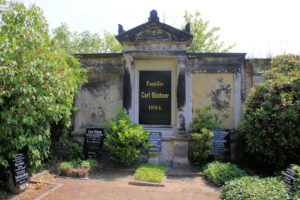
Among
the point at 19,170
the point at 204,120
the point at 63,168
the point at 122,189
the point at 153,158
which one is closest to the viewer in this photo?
the point at 19,170

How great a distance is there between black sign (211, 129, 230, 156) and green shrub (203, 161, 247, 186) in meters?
1.01

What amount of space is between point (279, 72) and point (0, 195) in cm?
802

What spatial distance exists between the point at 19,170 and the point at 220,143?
18.8 ft

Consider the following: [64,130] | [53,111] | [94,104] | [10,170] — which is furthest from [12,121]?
[94,104]

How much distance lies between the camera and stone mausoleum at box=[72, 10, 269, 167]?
7312 millimetres

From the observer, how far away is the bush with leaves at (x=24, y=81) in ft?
12.2

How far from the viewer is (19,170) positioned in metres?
4.64

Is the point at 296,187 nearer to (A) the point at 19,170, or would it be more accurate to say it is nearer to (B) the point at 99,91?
(A) the point at 19,170

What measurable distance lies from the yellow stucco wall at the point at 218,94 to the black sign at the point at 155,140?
67.6 inches

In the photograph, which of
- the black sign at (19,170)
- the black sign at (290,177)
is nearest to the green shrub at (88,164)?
the black sign at (19,170)

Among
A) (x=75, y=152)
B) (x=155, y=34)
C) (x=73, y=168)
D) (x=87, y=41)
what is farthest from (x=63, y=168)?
(x=87, y=41)

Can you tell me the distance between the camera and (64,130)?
21.3ft

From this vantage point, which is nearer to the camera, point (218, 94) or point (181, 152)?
point (181, 152)

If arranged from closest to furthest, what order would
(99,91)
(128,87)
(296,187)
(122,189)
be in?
1. (296,187)
2. (122,189)
3. (128,87)
4. (99,91)
